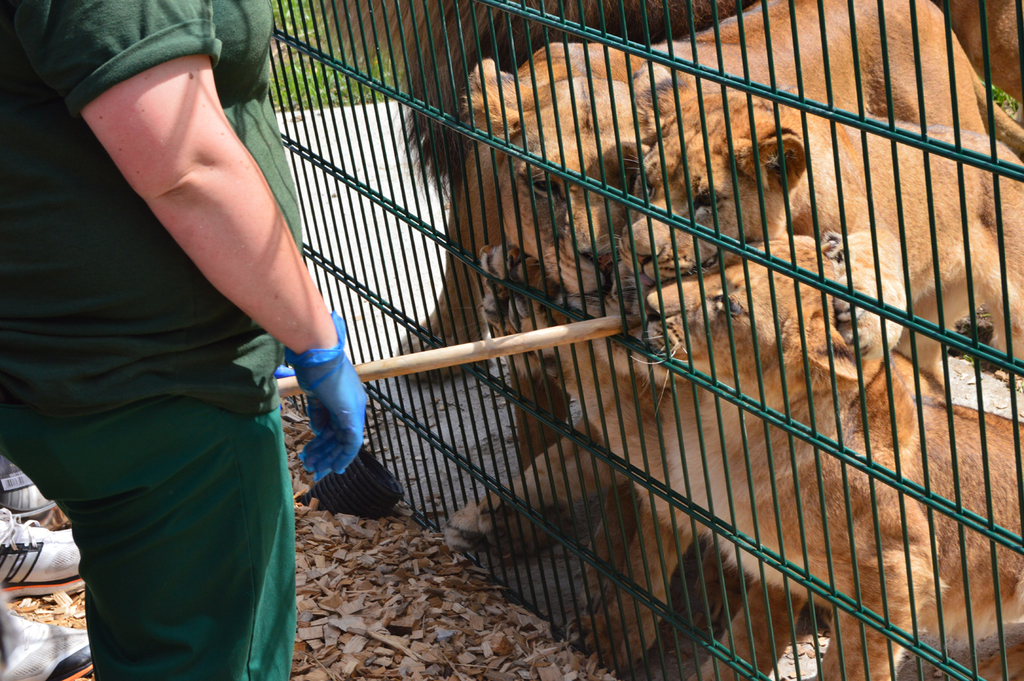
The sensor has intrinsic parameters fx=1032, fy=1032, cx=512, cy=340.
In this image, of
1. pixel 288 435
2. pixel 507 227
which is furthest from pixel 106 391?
pixel 288 435

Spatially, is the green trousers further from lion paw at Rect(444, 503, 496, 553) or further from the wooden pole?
lion paw at Rect(444, 503, 496, 553)

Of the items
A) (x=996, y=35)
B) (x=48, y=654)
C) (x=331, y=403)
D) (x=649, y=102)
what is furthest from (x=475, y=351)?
(x=996, y=35)

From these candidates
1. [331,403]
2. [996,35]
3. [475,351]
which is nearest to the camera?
[331,403]

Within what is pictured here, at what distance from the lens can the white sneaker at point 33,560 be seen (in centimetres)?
373

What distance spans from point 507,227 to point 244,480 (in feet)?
5.90

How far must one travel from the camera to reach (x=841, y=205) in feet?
6.51

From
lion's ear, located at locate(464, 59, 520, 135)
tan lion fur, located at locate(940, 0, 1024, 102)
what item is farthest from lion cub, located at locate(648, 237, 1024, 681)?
tan lion fur, located at locate(940, 0, 1024, 102)

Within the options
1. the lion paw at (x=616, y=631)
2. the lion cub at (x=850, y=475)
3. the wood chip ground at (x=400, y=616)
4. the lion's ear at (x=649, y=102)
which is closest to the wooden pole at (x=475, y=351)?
the lion cub at (x=850, y=475)

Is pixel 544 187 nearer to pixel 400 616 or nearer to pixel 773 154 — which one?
pixel 773 154

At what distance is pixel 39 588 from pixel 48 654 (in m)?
0.49

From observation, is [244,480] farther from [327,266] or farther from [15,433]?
[327,266]

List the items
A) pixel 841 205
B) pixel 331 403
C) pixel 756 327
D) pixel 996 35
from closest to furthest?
pixel 841 205
pixel 331 403
pixel 756 327
pixel 996 35

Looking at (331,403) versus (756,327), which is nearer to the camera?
(331,403)

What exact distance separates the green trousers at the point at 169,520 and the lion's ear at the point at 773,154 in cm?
146
